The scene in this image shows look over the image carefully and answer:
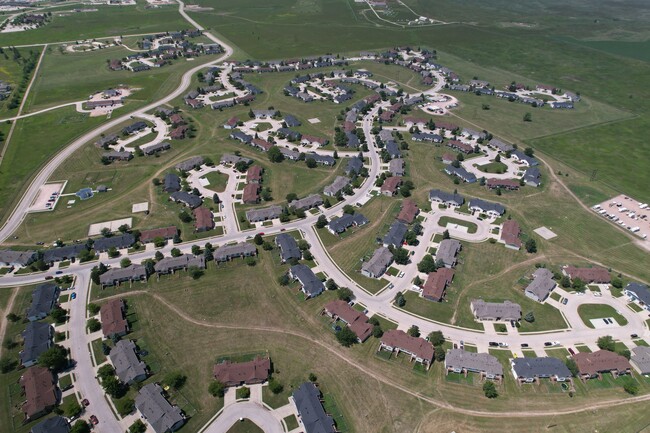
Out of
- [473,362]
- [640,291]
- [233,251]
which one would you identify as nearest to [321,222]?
[233,251]

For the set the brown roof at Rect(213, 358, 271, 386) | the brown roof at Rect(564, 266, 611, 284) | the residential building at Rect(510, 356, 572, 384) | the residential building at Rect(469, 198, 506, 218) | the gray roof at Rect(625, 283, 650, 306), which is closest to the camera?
the brown roof at Rect(213, 358, 271, 386)

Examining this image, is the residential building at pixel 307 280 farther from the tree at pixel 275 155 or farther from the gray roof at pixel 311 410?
the tree at pixel 275 155

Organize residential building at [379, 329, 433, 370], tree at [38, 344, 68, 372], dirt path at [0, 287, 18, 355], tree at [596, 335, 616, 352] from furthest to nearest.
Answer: dirt path at [0, 287, 18, 355] → tree at [596, 335, 616, 352] → residential building at [379, 329, 433, 370] → tree at [38, 344, 68, 372]

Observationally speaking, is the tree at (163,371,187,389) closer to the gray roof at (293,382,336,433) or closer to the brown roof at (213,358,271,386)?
the brown roof at (213,358,271,386)

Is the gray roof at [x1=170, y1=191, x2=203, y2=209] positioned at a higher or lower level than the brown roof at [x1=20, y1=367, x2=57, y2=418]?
higher

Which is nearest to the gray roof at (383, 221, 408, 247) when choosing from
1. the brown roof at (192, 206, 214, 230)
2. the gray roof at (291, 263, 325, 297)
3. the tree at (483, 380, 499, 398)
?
the gray roof at (291, 263, 325, 297)

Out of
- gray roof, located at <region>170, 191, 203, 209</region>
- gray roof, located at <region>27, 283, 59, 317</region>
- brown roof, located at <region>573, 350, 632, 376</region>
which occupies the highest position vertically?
brown roof, located at <region>573, 350, 632, 376</region>

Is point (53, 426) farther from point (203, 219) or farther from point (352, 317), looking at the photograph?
point (203, 219)

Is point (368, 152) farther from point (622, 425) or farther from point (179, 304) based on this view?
point (622, 425)
